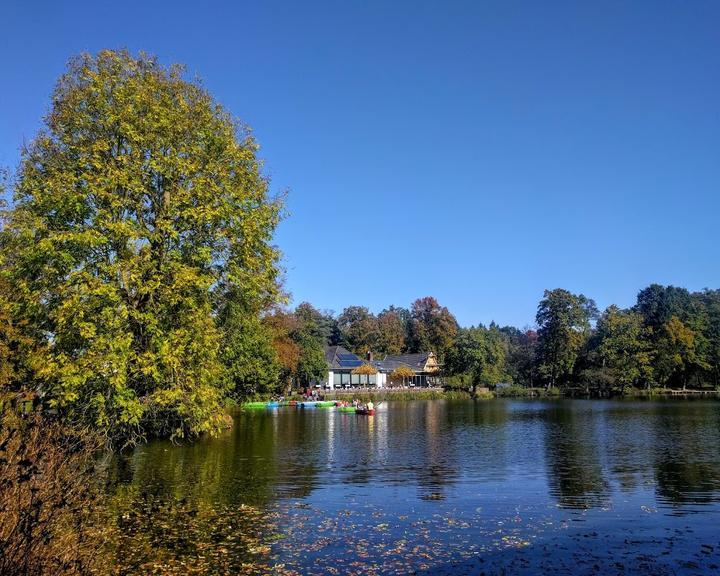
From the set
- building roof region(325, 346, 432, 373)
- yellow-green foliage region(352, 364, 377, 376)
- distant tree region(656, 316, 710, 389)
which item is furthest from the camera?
building roof region(325, 346, 432, 373)

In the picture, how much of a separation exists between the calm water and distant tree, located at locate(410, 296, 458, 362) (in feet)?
295

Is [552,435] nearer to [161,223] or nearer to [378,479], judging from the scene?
[378,479]

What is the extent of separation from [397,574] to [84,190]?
17.0 metres

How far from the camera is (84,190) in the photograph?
68.2ft

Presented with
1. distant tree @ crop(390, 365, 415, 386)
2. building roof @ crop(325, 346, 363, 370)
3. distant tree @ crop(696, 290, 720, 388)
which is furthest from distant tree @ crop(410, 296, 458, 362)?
distant tree @ crop(696, 290, 720, 388)

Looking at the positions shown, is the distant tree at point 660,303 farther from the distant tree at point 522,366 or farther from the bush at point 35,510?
the bush at point 35,510

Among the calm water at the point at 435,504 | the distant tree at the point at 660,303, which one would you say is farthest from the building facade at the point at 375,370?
the calm water at the point at 435,504

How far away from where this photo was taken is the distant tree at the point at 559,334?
359 ft

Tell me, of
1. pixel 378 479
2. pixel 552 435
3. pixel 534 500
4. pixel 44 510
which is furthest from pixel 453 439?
pixel 44 510

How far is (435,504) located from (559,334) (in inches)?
3948

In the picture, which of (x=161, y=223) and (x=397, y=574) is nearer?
(x=397, y=574)

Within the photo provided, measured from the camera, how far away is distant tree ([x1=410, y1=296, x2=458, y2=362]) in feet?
410

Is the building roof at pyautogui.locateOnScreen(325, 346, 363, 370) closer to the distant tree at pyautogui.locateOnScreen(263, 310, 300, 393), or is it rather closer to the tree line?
the distant tree at pyautogui.locateOnScreen(263, 310, 300, 393)

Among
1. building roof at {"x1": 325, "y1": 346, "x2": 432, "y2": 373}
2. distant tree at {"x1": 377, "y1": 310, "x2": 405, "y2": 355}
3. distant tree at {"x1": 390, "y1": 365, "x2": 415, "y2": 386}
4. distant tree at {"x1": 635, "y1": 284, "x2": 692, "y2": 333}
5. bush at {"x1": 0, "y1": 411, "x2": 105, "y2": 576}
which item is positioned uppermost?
distant tree at {"x1": 635, "y1": 284, "x2": 692, "y2": 333}
